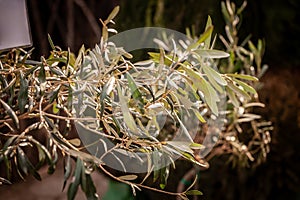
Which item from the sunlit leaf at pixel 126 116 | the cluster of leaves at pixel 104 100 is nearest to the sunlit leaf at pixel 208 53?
the cluster of leaves at pixel 104 100

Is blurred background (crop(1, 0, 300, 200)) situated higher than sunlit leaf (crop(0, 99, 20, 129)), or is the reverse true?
sunlit leaf (crop(0, 99, 20, 129))

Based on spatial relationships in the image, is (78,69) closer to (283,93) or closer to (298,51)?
(283,93)

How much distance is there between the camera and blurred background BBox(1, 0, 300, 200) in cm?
160

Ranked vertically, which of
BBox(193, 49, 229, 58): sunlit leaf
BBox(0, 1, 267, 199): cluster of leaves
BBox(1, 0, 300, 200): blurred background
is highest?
BBox(193, 49, 229, 58): sunlit leaf

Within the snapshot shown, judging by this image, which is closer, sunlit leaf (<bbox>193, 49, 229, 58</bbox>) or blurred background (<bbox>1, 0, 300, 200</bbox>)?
sunlit leaf (<bbox>193, 49, 229, 58</bbox>)

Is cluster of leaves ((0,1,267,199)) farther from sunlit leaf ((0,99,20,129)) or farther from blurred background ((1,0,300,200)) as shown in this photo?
blurred background ((1,0,300,200))

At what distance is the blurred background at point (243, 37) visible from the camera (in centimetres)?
160

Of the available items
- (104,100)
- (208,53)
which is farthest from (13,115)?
(208,53)

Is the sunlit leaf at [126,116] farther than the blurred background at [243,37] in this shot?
No

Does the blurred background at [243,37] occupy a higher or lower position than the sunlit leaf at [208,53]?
lower

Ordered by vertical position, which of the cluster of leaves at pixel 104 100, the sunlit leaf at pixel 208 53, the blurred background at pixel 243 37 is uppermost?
the sunlit leaf at pixel 208 53

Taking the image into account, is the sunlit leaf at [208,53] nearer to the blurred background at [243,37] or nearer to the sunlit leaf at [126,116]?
the sunlit leaf at [126,116]

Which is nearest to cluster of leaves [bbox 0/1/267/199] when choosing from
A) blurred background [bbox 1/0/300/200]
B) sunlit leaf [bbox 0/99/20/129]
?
sunlit leaf [bbox 0/99/20/129]


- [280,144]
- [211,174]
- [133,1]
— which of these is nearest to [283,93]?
[280,144]
